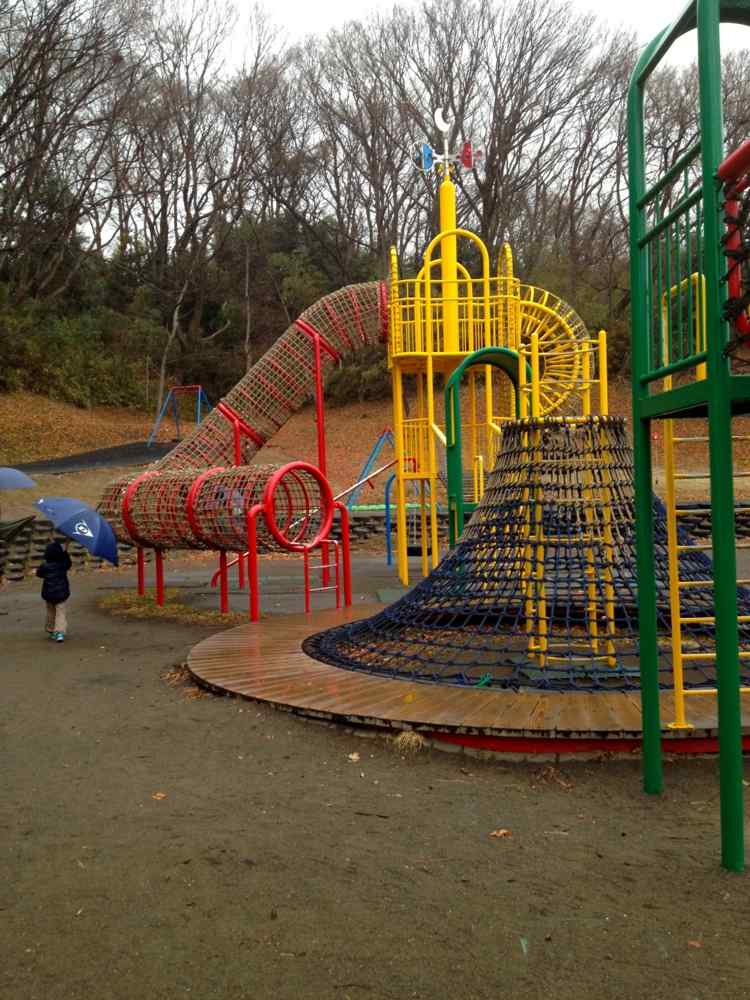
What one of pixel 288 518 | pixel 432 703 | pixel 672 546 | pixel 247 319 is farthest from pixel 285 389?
pixel 247 319

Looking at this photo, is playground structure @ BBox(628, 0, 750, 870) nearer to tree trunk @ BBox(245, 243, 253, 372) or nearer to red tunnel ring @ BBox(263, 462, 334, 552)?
red tunnel ring @ BBox(263, 462, 334, 552)

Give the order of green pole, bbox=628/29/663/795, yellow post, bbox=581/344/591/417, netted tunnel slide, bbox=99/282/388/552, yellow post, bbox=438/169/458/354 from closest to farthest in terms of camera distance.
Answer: green pole, bbox=628/29/663/795, yellow post, bbox=581/344/591/417, yellow post, bbox=438/169/458/354, netted tunnel slide, bbox=99/282/388/552

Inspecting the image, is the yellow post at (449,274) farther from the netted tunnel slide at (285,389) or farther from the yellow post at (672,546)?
the yellow post at (672,546)

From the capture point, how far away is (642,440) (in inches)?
165

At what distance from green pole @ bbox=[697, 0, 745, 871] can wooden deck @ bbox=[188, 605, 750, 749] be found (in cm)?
151

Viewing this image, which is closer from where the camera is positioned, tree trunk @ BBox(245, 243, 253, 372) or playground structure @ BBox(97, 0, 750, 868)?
playground structure @ BBox(97, 0, 750, 868)

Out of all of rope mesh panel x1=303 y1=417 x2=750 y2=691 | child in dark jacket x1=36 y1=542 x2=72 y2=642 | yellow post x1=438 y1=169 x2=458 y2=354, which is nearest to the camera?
rope mesh panel x1=303 y1=417 x2=750 y2=691

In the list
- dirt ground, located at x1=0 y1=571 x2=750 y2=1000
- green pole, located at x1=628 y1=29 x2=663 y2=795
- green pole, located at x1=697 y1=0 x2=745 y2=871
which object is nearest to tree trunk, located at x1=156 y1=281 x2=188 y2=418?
dirt ground, located at x1=0 y1=571 x2=750 y2=1000

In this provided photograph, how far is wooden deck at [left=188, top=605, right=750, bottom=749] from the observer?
5086mm

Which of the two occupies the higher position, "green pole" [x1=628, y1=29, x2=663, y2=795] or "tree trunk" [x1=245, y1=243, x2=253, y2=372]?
"tree trunk" [x1=245, y1=243, x2=253, y2=372]

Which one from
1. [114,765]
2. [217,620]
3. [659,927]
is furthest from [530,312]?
[659,927]

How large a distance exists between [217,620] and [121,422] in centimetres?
2460

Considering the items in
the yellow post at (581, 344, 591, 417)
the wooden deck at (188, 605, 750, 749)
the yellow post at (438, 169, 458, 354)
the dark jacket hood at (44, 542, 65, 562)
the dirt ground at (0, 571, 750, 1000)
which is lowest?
the dirt ground at (0, 571, 750, 1000)

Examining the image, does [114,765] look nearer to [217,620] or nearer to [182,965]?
[182,965]
